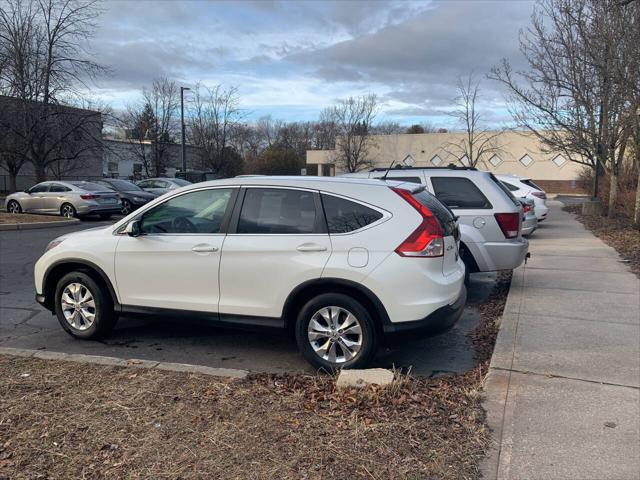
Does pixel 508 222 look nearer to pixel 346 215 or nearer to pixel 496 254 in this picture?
pixel 496 254

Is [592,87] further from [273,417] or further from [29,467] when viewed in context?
[29,467]

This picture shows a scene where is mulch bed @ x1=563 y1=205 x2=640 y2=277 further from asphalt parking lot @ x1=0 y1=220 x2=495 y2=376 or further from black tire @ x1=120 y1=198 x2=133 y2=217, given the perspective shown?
black tire @ x1=120 y1=198 x2=133 y2=217

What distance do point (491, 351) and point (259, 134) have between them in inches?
2711

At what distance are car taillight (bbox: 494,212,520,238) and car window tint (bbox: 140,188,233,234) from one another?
4025mm

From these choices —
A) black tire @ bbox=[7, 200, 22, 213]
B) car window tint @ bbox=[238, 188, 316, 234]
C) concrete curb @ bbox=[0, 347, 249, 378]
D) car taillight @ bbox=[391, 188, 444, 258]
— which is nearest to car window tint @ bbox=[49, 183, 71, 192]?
black tire @ bbox=[7, 200, 22, 213]

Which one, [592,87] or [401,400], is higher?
[592,87]

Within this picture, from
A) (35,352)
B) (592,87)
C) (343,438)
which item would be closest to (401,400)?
(343,438)

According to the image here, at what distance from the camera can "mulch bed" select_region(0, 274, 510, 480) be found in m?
Answer: 3.08

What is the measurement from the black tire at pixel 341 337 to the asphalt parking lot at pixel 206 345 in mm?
283

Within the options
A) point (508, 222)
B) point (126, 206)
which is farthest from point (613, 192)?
point (126, 206)

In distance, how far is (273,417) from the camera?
12.1 feet

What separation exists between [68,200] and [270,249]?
1656 cm

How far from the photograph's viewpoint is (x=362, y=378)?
4.14m

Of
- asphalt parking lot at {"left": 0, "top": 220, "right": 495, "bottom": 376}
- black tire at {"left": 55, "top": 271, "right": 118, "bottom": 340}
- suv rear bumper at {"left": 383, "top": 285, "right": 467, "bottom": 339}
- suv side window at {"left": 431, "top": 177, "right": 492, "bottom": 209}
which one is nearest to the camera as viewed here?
suv rear bumper at {"left": 383, "top": 285, "right": 467, "bottom": 339}
